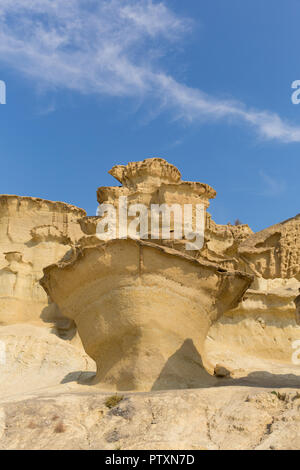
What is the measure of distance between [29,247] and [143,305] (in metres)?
14.6

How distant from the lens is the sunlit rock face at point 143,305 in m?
7.89

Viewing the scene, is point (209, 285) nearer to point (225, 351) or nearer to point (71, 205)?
point (225, 351)

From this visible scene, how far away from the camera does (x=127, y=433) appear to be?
518 centimetres

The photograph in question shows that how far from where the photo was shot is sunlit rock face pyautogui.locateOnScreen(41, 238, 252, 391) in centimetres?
789

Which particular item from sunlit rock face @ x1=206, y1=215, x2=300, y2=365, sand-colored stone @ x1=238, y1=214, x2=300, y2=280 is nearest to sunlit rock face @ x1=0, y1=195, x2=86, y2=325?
sunlit rock face @ x1=206, y1=215, x2=300, y2=365

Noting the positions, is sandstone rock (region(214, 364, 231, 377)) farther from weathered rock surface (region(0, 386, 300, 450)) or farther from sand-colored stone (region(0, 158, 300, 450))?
weathered rock surface (region(0, 386, 300, 450))

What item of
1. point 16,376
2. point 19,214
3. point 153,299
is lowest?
point 16,376

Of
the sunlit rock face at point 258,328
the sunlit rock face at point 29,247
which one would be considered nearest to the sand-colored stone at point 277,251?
the sunlit rock face at point 258,328

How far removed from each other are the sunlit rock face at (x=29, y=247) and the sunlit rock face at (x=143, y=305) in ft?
35.8

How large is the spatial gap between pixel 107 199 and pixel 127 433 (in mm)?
17106

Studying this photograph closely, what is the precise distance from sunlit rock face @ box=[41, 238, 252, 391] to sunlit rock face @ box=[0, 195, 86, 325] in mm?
10926

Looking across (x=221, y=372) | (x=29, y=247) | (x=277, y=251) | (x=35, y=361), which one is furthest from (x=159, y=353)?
(x=29, y=247)

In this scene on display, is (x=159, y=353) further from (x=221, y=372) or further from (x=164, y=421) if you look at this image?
(x=164, y=421)
